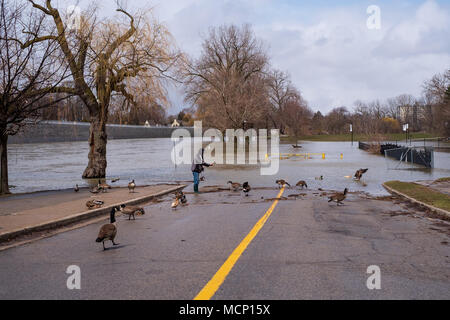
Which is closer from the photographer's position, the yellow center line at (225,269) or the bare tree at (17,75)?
the yellow center line at (225,269)

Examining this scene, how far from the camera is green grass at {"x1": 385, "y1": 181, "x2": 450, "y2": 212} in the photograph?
495 inches

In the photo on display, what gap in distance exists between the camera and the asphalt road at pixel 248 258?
5.36m

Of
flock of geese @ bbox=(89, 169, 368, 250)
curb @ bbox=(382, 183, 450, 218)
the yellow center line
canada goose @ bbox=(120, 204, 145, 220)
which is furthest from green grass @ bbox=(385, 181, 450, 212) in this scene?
canada goose @ bbox=(120, 204, 145, 220)

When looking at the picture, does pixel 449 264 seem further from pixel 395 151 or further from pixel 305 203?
pixel 395 151

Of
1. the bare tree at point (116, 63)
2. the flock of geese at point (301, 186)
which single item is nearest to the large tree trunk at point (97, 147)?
the bare tree at point (116, 63)

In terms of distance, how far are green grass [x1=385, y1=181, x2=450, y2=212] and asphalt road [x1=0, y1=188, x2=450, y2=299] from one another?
165 cm

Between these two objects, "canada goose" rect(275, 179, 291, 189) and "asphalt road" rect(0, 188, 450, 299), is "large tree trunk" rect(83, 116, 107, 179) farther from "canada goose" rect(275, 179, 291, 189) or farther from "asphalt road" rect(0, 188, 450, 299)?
"asphalt road" rect(0, 188, 450, 299)

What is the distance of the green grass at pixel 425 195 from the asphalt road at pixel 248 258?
165cm

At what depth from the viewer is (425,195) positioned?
14.5 metres

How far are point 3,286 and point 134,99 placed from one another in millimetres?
19004

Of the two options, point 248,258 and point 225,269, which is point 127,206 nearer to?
point 248,258
